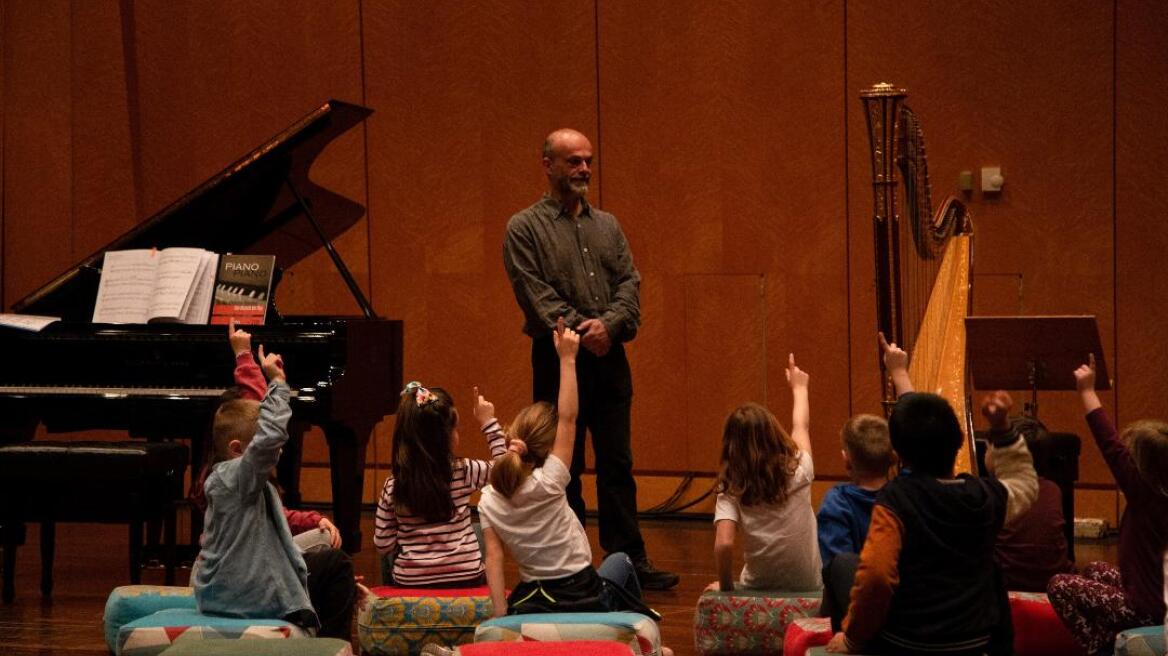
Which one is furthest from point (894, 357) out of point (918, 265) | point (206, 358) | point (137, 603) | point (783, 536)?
point (206, 358)

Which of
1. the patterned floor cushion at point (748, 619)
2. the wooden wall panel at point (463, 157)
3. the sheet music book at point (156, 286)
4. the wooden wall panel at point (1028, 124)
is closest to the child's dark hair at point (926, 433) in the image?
the patterned floor cushion at point (748, 619)

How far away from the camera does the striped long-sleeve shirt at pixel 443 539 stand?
429 cm

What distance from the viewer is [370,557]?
241 inches

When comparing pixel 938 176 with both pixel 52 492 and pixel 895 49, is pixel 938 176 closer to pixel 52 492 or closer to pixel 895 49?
pixel 895 49

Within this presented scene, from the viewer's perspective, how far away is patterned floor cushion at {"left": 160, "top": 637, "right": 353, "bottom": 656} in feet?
10.2

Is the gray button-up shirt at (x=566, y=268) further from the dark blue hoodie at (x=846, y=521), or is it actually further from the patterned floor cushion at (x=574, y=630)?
the patterned floor cushion at (x=574, y=630)

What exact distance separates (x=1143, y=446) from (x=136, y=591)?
2.78 m

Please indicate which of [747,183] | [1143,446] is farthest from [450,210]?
[1143,446]

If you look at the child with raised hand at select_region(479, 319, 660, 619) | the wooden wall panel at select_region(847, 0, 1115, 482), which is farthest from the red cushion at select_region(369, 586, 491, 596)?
the wooden wall panel at select_region(847, 0, 1115, 482)

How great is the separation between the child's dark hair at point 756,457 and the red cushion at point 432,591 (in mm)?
779

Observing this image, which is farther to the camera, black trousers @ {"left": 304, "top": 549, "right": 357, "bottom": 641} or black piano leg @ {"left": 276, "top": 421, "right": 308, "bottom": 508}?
black piano leg @ {"left": 276, "top": 421, "right": 308, "bottom": 508}

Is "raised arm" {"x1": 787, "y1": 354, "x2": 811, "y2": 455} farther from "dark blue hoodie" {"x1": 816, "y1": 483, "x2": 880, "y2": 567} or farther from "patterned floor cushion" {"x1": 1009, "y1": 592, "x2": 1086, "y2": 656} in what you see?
"patterned floor cushion" {"x1": 1009, "y1": 592, "x2": 1086, "y2": 656}

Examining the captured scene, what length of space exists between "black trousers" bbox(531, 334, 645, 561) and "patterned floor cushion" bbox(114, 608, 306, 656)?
1.84m

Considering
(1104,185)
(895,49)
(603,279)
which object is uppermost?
(895,49)
